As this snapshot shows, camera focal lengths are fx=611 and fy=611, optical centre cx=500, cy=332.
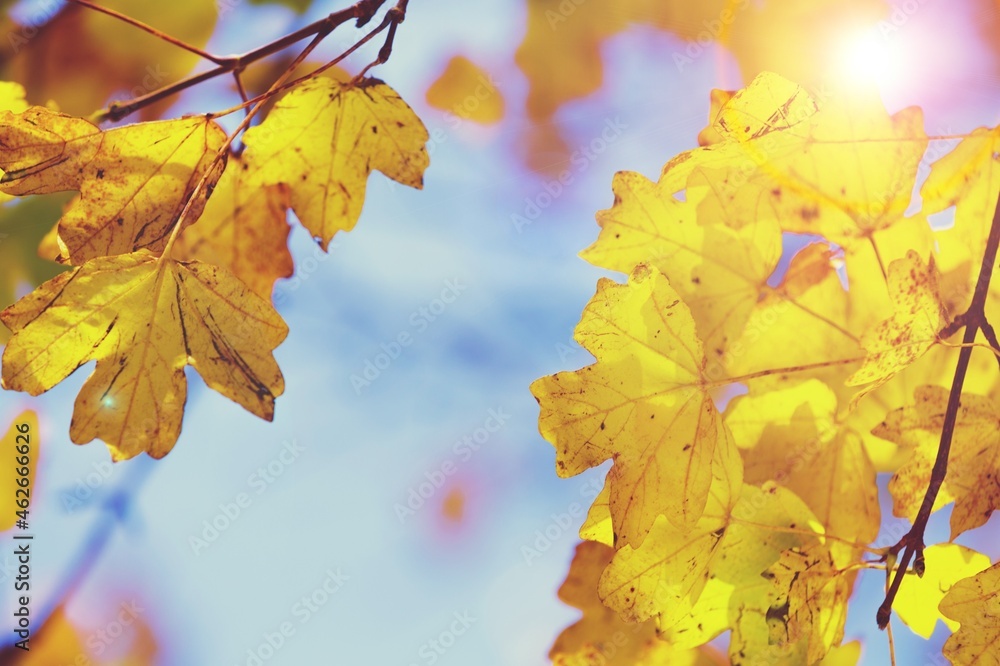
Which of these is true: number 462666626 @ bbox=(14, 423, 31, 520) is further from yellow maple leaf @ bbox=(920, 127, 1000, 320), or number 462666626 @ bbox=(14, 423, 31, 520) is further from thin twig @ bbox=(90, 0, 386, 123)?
yellow maple leaf @ bbox=(920, 127, 1000, 320)

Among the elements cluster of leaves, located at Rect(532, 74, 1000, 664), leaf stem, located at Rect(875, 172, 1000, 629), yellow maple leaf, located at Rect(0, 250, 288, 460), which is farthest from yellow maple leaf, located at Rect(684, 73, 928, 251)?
yellow maple leaf, located at Rect(0, 250, 288, 460)

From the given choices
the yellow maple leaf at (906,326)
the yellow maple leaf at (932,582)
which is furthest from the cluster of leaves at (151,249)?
the yellow maple leaf at (932,582)

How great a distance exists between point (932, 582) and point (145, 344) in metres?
0.83

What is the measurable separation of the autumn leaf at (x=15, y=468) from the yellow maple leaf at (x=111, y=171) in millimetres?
536

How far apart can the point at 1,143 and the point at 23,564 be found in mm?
726

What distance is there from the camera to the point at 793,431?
0.69 meters

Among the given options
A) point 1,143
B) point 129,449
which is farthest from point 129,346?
point 1,143

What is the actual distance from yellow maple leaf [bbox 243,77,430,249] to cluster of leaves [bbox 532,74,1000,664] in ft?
0.74

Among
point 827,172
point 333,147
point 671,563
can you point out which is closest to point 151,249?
point 333,147

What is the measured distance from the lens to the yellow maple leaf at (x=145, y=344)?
52 cm

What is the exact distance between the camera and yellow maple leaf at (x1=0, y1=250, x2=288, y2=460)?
525 mm

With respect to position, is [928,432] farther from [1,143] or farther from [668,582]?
[1,143]

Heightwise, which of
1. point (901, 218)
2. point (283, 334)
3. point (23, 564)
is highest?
point (901, 218)

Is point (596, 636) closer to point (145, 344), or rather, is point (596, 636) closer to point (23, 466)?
point (145, 344)
